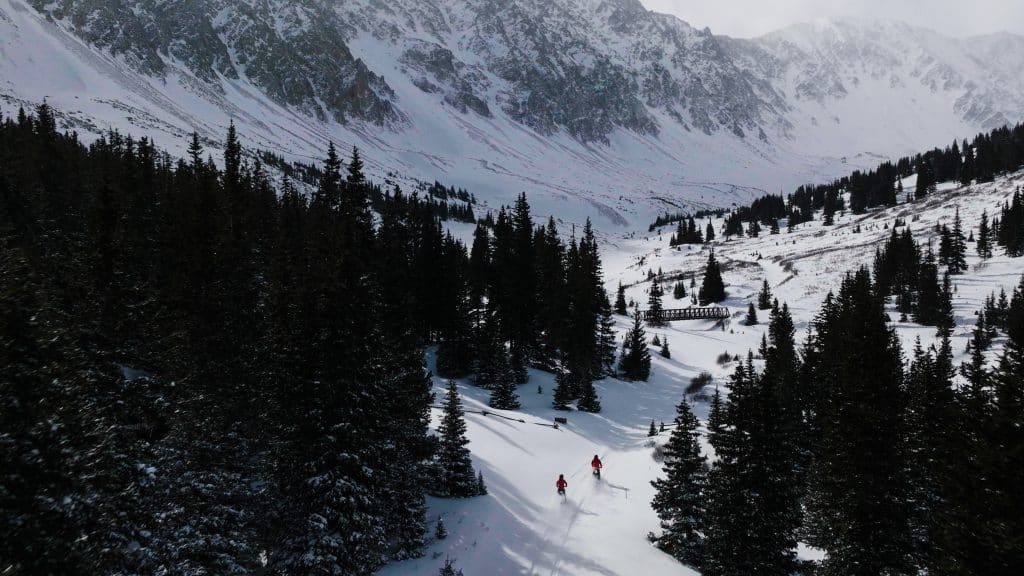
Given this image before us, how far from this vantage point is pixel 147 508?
43.3 feet

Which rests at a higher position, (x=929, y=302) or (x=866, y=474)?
(x=929, y=302)

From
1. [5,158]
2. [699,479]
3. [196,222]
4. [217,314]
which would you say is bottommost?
[699,479]

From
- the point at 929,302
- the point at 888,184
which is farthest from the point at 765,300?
the point at 888,184

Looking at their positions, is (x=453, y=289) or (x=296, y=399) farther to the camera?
(x=453, y=289)

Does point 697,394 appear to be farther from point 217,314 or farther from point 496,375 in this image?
point 217,314

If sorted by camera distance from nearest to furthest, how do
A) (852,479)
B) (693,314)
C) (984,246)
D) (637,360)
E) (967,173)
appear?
1. (852,479)
2. (637,360)
3. (693,314)
4. (984,246)
5. (967,173)

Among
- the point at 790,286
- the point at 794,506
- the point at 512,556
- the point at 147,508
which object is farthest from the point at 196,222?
the point at 790,286

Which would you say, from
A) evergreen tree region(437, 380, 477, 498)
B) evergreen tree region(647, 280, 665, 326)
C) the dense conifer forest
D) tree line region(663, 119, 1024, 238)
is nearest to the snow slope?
evergreen tree region(437, 380, 477, 498)

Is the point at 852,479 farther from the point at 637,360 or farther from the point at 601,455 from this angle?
the point at 637,360

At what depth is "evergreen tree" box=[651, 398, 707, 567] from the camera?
21031mm

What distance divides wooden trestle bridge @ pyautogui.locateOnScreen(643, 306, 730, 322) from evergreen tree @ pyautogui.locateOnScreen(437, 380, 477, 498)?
62.2 m

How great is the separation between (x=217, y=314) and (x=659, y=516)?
1965cm

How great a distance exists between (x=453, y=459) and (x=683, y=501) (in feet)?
31.9

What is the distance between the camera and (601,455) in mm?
32531
